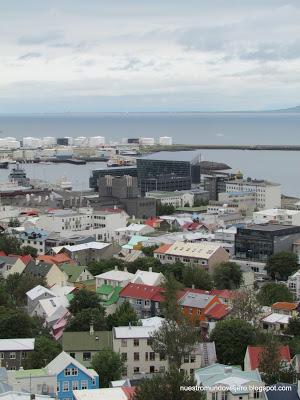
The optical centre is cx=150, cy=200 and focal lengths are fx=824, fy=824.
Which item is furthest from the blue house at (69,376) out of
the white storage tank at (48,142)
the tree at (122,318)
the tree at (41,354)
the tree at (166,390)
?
the white storage tank at (48,142)

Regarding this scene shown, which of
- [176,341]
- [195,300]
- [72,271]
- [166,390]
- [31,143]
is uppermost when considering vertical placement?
[31,143]

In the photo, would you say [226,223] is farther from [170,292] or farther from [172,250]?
[170,292]

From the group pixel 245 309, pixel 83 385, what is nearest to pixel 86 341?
pixel 83 385

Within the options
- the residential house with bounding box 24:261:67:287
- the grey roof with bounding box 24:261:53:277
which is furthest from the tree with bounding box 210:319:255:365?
the grey roof with bounding box 24:261:53:277

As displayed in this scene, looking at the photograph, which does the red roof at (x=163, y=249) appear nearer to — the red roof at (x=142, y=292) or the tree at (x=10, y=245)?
the tree at (x=10, y=245)

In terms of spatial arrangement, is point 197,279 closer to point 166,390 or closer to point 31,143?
point 166,390

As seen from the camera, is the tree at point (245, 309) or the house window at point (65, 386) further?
the tree at point (245, 309)
